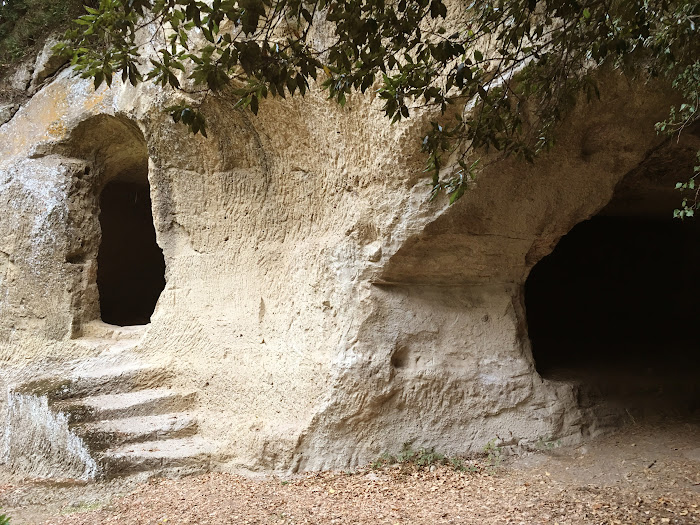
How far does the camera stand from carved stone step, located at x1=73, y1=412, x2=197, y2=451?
4.62 meters

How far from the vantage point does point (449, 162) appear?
402 centimetres

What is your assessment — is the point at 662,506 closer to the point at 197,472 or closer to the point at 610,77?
the point at 610,77

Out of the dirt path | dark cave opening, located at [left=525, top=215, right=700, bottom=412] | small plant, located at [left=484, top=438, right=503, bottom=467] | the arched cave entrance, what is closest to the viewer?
the dirt path

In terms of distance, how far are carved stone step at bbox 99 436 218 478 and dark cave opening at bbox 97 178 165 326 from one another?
3.14m

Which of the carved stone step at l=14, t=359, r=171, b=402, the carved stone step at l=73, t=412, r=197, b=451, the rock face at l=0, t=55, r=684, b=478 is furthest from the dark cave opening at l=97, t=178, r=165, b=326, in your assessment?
the carved stone step at l=73, t=412, r=197, b=451

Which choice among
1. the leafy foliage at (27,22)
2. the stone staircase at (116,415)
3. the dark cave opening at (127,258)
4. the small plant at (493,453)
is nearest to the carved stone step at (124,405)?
the stone staircase at (116,415)

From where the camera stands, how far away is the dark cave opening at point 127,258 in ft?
25.5

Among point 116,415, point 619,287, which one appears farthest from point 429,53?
point 619,287

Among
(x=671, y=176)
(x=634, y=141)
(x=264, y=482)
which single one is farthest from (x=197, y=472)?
(x=671, y=176)

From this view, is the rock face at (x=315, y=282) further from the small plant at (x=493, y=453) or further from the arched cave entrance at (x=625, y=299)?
the arched cave entrance at (x=625, y=299)

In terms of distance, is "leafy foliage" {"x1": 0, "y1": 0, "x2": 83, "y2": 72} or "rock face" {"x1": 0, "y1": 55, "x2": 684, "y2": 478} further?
"leafy foliage" {"x1": 0, "y1": 0, "x2": 83, "y2": 72}

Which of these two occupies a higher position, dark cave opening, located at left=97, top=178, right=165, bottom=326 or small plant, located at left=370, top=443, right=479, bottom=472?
dark cave opening, located at left=97, top=178, right=165, bottom=326

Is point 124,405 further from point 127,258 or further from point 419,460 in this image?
point 127,258

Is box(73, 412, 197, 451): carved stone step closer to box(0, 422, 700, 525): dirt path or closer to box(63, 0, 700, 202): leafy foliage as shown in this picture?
box(0, 422, 700, 525): dirt path
